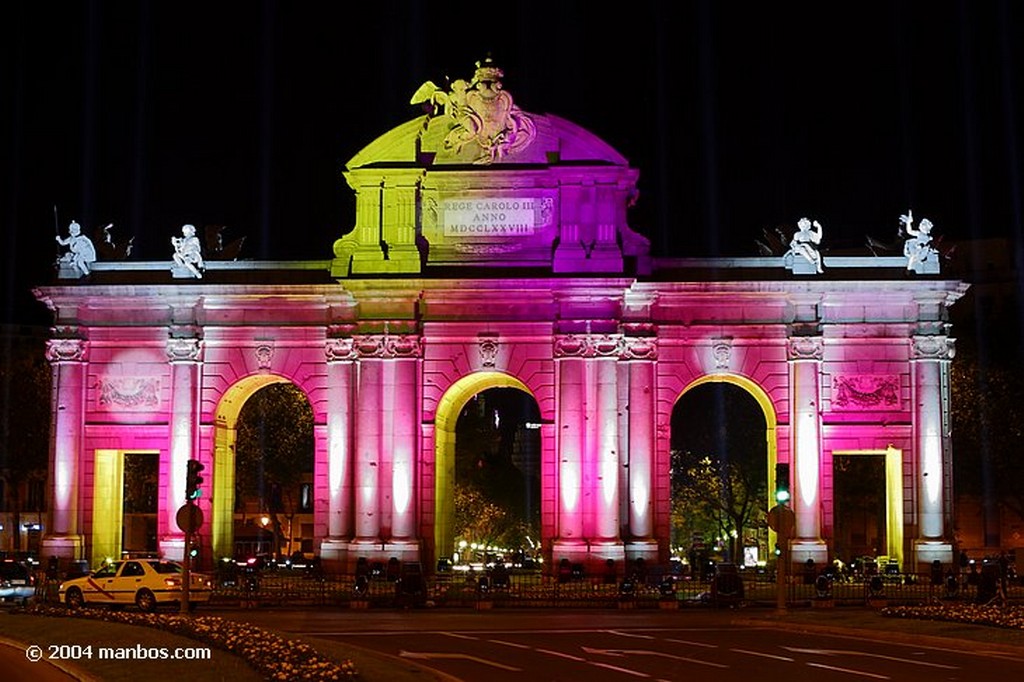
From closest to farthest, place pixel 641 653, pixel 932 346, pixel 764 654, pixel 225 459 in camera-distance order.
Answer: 1. pixel 764 654
2. pixel 641 653
3. pixel 932 346
4. pixel 225 459

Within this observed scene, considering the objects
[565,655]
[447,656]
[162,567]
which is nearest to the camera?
[447,656]

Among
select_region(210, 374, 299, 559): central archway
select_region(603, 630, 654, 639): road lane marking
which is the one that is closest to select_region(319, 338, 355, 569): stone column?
select_region(210, 374, 299, 559): central archway

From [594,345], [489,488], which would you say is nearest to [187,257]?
[594,345]

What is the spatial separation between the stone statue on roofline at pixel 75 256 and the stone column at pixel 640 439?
25.0 meters

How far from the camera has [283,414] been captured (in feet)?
329

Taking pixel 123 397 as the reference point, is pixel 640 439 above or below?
below

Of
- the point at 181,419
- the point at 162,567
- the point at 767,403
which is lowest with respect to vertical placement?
the point at 162,567

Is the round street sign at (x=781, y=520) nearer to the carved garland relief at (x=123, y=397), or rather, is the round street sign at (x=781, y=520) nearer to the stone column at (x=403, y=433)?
the stone column at (x=403, y=433)

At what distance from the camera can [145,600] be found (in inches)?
2055

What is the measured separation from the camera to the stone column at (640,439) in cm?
6762

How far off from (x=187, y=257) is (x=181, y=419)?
24.1ft

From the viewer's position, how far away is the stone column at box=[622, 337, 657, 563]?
67.6m

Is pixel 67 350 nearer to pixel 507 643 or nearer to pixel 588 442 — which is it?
pixel 588 442

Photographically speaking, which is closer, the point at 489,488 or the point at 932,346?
the point at 932,346
